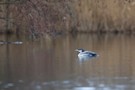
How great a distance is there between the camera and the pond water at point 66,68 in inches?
561

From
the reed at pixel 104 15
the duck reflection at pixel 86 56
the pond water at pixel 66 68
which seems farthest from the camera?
the reed at pixel 104 15

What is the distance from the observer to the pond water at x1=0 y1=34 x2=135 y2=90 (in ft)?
46.7

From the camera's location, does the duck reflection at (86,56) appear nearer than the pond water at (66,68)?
No

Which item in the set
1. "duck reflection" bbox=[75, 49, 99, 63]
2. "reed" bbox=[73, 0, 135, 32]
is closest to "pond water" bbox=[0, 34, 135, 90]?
"duck reflection" bbox=[75, 49, 99, 63]

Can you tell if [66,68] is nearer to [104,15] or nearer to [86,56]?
[86,56]

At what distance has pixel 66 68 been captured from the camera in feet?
57.2

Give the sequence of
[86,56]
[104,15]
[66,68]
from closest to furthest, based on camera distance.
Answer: [66,68], [86,56], [104,15]

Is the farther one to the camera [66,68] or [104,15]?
[104,15]

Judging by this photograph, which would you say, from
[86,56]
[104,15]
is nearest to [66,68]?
[86,56]

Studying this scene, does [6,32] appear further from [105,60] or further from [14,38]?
[105,60]

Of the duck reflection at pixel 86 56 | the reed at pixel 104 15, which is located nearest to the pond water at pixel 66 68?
the duck reflection at pixel 86 56

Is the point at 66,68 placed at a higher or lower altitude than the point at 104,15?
lower

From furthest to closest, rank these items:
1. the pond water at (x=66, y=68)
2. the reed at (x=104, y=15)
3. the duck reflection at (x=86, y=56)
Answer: the reed at (x=104, y=15) < the duck reflection at (x=86, y=56) < the pond water at (x=66, y=68)

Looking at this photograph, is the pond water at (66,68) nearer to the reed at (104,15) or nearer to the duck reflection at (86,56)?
the duck reflection at (86,56)
